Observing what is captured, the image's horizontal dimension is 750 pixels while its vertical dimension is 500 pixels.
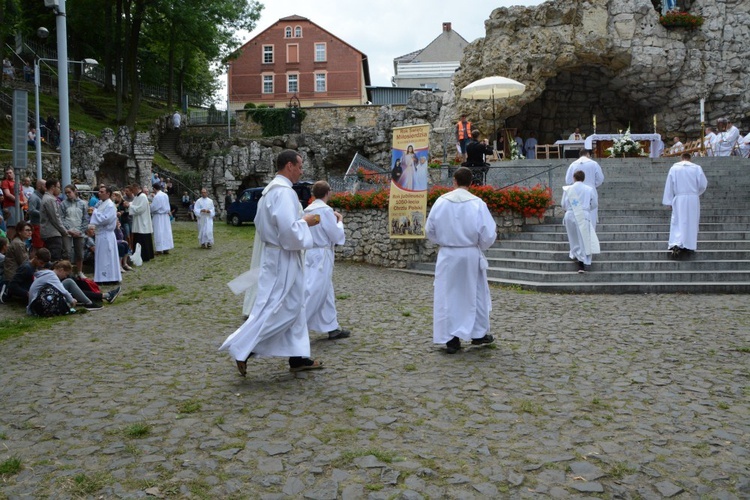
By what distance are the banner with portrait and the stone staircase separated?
3.36ft

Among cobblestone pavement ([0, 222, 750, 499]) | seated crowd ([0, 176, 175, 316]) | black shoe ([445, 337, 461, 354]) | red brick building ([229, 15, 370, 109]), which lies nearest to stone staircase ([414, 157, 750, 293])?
cobblestone pavement ([0, 222, 750, 499])

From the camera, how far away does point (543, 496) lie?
Answer: 3.64 m

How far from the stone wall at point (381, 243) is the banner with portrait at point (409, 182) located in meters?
0.73

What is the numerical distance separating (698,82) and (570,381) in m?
28.0

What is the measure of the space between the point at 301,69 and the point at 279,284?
5372 cm

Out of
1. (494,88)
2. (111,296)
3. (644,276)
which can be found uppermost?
(494,88)

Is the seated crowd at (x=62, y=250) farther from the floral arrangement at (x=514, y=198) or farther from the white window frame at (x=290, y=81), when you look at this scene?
the white window frame at (x=290, y=81)

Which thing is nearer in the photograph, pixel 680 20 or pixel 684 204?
pixel 684 204

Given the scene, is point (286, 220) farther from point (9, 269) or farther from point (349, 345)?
point (9, 269)

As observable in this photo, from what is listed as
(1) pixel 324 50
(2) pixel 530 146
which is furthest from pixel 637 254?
(1) pixel 324 50

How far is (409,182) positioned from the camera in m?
14.2

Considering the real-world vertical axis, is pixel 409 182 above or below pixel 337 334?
above

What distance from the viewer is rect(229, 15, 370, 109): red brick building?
5697 cm

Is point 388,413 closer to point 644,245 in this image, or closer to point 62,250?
point 62,250
